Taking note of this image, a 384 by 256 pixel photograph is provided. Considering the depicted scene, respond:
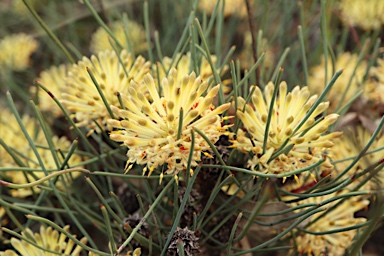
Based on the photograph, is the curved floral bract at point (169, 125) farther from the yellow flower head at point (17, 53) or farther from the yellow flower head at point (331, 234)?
the yellow flower head at point (17, 53)

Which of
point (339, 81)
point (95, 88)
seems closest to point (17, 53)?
point (95, 88)

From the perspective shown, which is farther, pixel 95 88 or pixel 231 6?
pixel 231 6

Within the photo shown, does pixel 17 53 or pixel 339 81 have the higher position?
pixel 17 53

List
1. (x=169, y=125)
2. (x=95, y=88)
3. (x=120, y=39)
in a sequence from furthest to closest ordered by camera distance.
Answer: (x=120, y=39), (x=95, y=88), (x=169, y=125)

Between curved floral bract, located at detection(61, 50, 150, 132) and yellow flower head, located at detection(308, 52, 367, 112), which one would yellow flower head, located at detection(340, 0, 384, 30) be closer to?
yellow flower head, located at detection(308, 52, 367, 112)

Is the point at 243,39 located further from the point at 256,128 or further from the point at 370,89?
the point at 256,128

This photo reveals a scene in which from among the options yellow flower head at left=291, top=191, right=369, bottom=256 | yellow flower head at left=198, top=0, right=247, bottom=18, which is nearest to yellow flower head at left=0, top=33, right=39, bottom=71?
yellow flower head at left=198, top=0, right=247, bottom=18

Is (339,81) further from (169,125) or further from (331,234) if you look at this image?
(169,125)

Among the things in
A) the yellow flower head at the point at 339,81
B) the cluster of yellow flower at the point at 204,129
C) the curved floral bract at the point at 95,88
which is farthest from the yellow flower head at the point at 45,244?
the yellow flower head at the point at 339,81
